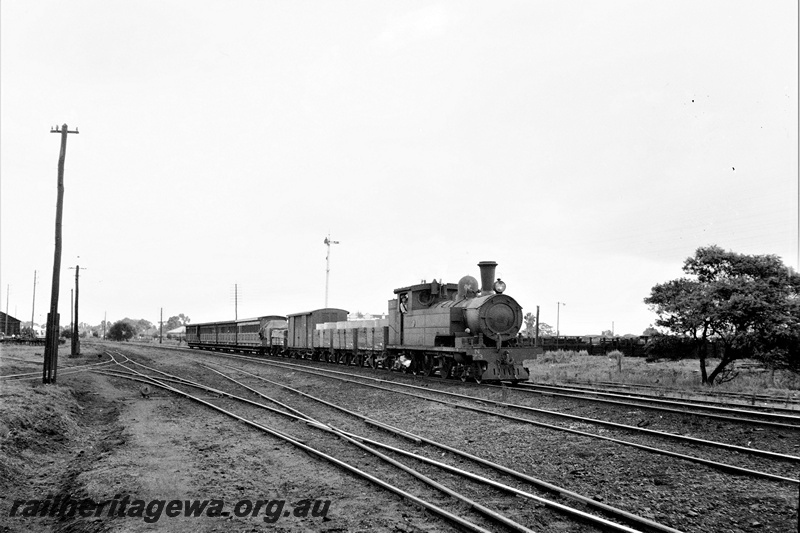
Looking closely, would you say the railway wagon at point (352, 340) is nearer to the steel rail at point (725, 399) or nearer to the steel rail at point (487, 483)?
the steel rail at point (725, 399)

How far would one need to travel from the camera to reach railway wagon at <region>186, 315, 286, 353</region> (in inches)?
1726

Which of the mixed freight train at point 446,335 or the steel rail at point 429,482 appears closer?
the steel rail at point 429,482

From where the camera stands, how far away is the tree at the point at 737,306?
19391 mm

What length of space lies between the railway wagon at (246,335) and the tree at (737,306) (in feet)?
92.6

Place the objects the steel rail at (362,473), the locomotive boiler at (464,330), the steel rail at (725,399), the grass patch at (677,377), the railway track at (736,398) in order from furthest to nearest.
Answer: the grass patch at (677,377)
the locomotive boiler at (464,330)
the railway track at (736,398)
the steel rail at (725,399)
the steel rail at (362,473)

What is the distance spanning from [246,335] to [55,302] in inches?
1140

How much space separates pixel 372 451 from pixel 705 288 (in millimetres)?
17028

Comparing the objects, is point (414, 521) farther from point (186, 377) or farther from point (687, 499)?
point (186, 377)

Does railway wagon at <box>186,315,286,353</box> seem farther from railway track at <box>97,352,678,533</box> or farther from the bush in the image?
railway track at <box>97,352,678,533</box>

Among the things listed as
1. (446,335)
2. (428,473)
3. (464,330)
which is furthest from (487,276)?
(428,473)

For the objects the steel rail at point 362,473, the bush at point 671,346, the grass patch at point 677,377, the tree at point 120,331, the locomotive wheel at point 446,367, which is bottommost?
the tree at point 120,331

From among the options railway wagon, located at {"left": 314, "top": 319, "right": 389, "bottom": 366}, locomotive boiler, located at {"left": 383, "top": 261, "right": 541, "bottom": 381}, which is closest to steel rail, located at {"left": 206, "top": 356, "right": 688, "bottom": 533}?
locomotive boiler, located at {"left": 383, "top": 261, "right": 541, "bottom": 381}

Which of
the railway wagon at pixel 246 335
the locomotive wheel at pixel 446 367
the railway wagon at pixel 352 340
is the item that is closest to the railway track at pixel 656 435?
the locomotive wheel at pixel 446 367

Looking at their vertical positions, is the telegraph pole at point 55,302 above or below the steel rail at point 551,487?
above
